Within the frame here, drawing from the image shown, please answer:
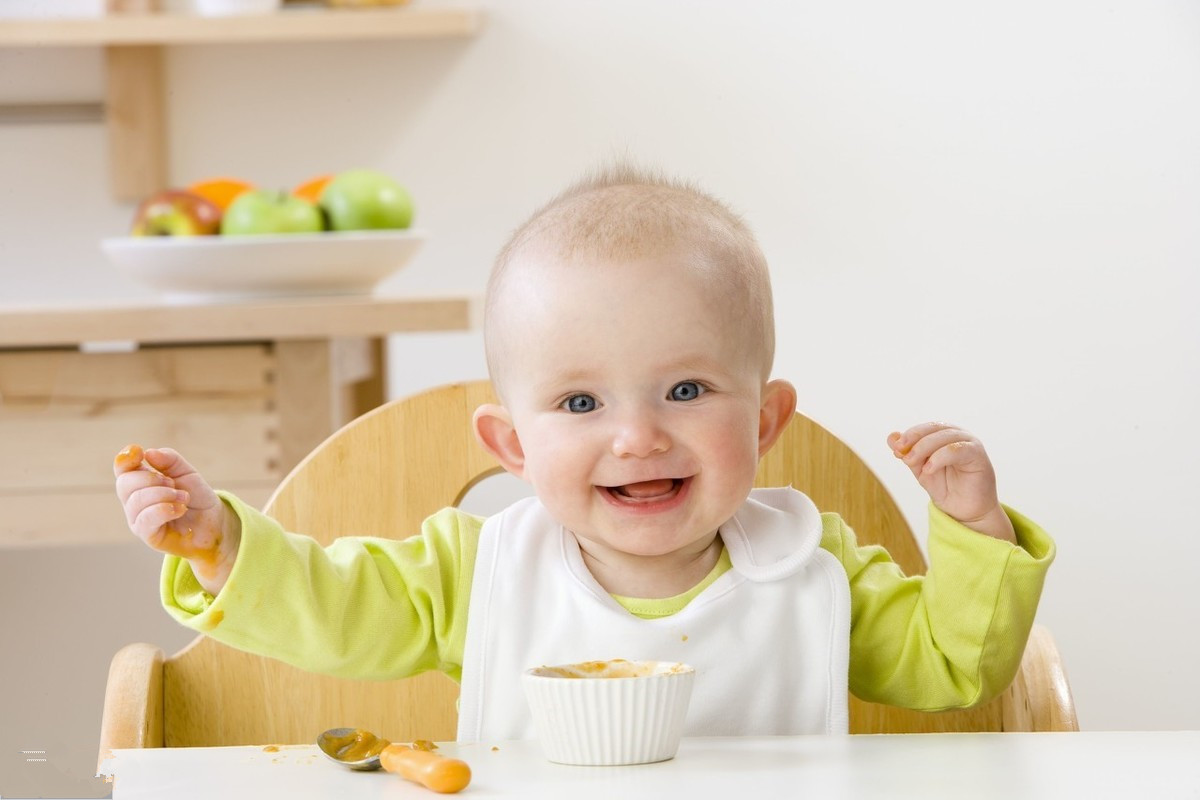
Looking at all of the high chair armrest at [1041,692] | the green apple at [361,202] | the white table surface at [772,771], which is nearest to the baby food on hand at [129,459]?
the white table surface at [772,771]

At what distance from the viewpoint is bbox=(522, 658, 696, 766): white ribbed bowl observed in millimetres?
599

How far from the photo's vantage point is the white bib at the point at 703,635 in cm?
84

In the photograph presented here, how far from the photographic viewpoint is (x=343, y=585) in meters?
0.84

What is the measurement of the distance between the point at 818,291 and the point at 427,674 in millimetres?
1266

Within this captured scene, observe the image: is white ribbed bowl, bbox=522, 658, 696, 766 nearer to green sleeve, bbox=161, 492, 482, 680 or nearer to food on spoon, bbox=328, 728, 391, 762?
food on spoon, bbox=328, 728, 391, 762

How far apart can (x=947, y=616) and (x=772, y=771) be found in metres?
0.29

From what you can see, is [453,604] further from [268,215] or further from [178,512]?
[268,215]

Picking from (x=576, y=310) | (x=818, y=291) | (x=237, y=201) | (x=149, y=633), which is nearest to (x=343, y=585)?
(x=576, y=310)

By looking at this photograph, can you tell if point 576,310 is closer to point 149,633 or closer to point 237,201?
point 237,201

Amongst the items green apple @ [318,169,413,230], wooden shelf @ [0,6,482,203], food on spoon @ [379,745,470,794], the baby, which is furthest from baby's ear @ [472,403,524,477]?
wooden shelf @ [0,6,482,203]

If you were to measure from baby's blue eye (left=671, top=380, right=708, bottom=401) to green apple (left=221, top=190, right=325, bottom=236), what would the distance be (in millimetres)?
1015

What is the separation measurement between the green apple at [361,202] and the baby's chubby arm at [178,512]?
1028mm

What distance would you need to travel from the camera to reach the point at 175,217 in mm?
1753

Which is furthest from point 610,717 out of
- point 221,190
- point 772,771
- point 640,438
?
point 221,190
